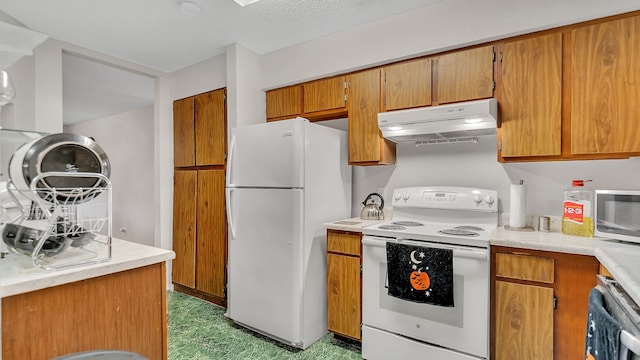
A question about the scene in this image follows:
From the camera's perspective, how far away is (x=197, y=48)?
2945mm

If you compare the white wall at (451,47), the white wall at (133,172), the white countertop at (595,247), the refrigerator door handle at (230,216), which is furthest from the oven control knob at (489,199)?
the white wall at (133,172)

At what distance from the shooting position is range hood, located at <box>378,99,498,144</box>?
1.95 metres

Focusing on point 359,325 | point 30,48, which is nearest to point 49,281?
point 30,48

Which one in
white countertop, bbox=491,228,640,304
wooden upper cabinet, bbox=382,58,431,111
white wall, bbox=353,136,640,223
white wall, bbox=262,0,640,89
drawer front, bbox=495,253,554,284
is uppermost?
white wall, bbox=262,0,640,89

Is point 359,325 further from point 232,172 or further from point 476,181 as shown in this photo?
point 232,172

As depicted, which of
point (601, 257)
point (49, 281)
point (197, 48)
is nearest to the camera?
point (49, 281)

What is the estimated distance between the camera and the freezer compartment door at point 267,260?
2264mm

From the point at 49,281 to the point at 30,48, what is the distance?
31.5 inches

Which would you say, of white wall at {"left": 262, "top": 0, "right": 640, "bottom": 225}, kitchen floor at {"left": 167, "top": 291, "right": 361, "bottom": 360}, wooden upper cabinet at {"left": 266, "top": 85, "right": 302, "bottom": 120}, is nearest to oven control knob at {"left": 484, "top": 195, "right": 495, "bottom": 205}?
white wall at {"left": 262, "top": 0, "right": 640, "bottom": 225}

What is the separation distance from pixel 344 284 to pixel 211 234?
1.52 meters

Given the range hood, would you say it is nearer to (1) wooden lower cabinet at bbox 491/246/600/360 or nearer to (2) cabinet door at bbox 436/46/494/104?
(2) cabinet door at bbox 436/46/494/104

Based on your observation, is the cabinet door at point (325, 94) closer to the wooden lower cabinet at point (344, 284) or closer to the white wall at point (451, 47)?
the white wall at point (451, 47)

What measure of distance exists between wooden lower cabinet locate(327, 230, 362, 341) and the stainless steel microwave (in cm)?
136

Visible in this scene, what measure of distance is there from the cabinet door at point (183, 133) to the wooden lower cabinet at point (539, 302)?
2.92 m
